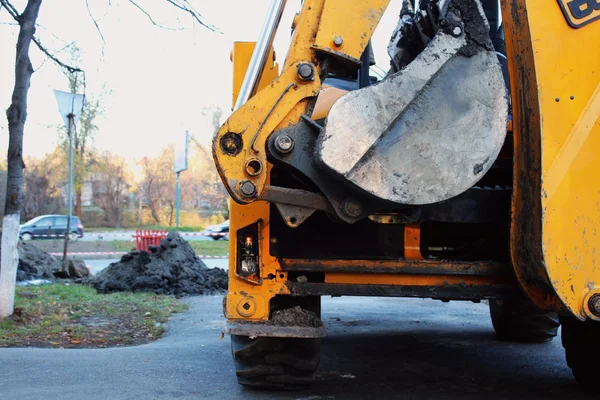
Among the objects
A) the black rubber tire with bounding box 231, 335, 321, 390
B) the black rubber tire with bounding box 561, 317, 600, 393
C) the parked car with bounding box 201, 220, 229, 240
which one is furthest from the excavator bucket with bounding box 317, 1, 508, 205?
the parked car with bounding box 201, 220, 229, 240

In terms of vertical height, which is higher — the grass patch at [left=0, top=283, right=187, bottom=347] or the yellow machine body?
the yellow machine body

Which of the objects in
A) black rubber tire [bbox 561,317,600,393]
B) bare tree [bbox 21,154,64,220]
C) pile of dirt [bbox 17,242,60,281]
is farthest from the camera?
bare tree [bbox 21,154,64,220]

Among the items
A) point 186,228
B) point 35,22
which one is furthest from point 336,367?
point 186,228

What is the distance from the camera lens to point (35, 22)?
8.66 m

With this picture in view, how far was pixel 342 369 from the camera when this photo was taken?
5.61 m

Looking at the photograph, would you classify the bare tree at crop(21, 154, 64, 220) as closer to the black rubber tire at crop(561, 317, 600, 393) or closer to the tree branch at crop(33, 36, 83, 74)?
the tree branch at crop(33, 36, 83, 74)

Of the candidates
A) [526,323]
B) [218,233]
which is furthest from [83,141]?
[526,323]

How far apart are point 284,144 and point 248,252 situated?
0.91m

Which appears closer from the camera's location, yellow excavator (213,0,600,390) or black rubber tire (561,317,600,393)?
yellow excavator (213,0,600,390)

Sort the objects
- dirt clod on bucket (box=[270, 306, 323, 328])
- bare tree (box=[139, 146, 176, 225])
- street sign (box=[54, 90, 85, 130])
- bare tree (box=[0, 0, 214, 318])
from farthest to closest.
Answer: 1. bare tree (box=[139, 146, 176, 225])
2. street sign (box=[54, 90, 85, 130])
3. bare tree (box=[0, 0, 214, 318])
4. dirt clod on bucket (box=[270, 306, 323, 328])

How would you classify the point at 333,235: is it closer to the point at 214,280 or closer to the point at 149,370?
the point at 149,370

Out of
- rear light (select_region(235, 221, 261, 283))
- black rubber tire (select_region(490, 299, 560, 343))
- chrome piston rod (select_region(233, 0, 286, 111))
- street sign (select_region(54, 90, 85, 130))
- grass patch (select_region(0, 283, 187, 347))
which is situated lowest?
grass patch (select_region(0, 283, 187, 347))

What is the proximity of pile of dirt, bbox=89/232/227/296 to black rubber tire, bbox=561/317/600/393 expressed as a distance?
7.84 m

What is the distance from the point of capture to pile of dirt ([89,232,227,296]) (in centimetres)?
1173
